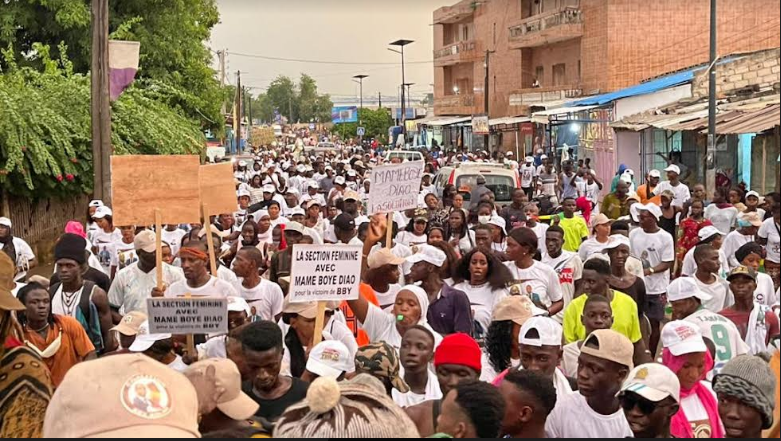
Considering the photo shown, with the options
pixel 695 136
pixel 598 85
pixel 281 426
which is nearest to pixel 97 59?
pixel 281 426

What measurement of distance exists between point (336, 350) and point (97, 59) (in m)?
11.4

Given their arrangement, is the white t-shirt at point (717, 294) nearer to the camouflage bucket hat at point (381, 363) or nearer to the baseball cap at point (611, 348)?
the baseball cap at point (611, 348)

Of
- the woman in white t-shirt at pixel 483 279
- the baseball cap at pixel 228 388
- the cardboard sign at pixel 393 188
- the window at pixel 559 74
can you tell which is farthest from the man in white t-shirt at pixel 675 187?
the window at pixel 559 74

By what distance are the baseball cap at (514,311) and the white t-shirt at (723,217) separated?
24.7 ft

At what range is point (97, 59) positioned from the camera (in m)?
15.9

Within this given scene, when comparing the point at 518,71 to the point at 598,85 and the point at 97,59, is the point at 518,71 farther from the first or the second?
the point at 97,59

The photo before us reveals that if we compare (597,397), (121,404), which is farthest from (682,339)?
(121,404)

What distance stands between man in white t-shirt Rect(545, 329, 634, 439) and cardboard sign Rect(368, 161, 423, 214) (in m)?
4.17

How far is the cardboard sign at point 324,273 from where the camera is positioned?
20.6 ft

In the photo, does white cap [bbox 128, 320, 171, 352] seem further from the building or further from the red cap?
the building

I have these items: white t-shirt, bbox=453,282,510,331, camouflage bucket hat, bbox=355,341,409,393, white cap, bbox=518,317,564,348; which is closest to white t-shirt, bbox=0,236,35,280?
white t-shirt, bbox=453,282,510,331

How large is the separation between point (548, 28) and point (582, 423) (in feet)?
141

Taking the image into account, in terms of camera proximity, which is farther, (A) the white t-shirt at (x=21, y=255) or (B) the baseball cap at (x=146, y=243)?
(A) the white t-shirt at (x=21, y=255)

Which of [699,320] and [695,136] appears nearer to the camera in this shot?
[699,320]
